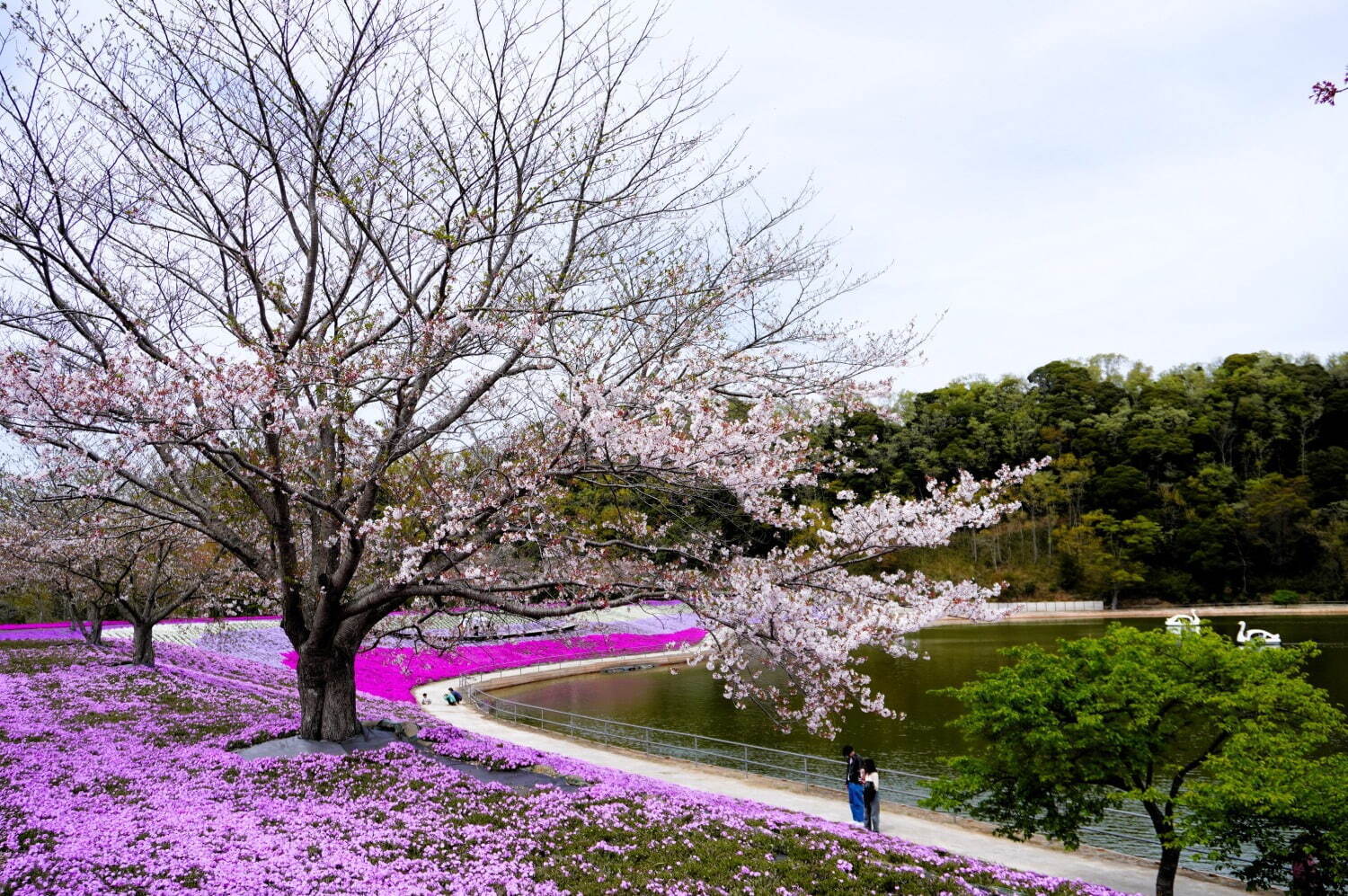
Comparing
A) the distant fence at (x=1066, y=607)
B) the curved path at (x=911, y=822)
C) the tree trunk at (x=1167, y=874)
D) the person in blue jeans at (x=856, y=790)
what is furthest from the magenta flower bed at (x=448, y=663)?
the distant fence at (x=1066, y=607)

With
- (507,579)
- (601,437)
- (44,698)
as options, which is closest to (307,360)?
(601,437)

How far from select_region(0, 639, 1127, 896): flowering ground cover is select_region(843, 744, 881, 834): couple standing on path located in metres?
1.60

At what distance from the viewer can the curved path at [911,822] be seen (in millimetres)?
9562

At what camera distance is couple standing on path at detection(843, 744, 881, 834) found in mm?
10516

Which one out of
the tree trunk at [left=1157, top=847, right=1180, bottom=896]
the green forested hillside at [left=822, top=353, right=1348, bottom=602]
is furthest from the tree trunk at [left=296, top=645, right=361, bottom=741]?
the green forested hillside at [left=822, top=353, right=1348, bottom=602]

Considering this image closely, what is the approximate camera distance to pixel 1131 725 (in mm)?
8930

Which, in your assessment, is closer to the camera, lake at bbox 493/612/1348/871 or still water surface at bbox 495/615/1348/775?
lake at bbox 493/612/1348/871

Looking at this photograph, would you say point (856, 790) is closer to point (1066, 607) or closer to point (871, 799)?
point (871, 799)

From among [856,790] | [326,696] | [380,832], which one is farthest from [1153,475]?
[380,832]

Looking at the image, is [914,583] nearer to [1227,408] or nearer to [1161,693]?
[1161,693]

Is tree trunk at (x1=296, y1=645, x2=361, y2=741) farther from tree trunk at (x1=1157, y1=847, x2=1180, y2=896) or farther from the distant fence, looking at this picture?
the distant fence

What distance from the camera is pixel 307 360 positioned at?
784 cm

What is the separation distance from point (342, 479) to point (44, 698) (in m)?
9.14

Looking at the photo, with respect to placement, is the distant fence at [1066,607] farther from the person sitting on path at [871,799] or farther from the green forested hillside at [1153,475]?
the person sitting on path at [871,799]
